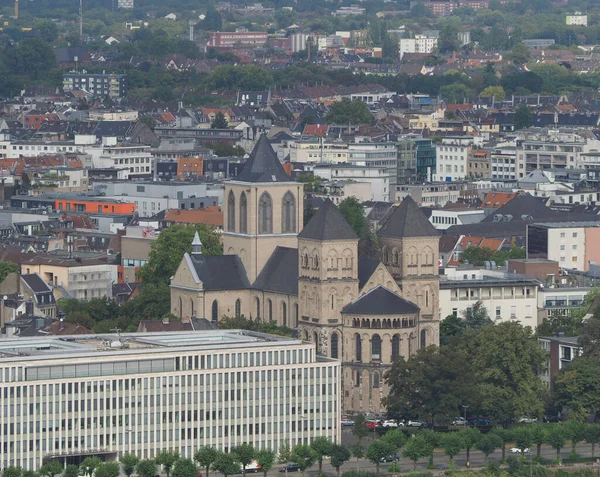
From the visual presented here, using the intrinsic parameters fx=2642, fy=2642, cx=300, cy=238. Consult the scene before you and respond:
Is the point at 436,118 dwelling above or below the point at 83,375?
above

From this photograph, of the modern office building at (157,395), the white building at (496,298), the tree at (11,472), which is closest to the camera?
the tree at (11,472)

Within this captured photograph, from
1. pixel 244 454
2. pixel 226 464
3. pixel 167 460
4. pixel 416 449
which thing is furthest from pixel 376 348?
pixel 167 460

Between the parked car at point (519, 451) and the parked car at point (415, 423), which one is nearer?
the parked car at point (519, 451)

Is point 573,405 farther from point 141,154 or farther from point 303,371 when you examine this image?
point 141,154

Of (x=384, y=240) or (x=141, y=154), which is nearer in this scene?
(x=384, y=240)

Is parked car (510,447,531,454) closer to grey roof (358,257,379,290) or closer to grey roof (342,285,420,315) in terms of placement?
grey roof (342,285,420,315)

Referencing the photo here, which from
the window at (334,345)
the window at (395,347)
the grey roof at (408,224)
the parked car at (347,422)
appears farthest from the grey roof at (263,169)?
the parked car at (347,422)

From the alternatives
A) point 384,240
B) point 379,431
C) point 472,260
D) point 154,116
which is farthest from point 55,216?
point 154,116

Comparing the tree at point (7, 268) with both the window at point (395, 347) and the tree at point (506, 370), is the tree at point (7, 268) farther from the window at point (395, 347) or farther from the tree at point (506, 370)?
the tree at point (506, 370)
